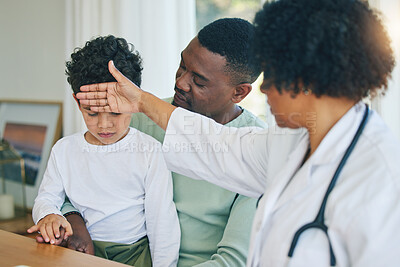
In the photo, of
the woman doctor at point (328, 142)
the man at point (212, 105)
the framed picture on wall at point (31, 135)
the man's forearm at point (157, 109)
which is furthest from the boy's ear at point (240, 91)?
the framed picture on wall at point (31, 135)

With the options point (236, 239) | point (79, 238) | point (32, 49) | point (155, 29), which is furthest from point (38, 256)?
point (32, 49)

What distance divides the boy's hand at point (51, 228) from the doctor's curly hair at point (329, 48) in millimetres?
791

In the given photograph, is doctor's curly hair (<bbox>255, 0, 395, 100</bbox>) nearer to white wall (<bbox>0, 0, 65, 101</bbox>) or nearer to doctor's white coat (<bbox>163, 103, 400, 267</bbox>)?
doctor's white coat (<bbox>163, 103, 400, 267</bbox>)

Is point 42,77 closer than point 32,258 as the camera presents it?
No

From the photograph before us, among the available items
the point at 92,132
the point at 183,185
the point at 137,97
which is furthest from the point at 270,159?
the point at 92,132

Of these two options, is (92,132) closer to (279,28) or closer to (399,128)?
(279,28)

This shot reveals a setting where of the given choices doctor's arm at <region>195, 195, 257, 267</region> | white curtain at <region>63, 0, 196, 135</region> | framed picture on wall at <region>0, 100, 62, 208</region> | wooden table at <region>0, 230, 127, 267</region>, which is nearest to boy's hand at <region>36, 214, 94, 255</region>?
wooden table at <region>0, 230, 127, 267</region>

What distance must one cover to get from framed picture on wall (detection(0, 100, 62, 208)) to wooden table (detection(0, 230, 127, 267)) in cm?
217

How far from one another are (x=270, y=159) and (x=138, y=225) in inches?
26.3

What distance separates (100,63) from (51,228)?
0.59 m

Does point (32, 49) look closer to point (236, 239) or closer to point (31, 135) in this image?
→ point (31, 135)

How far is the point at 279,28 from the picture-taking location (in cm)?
94

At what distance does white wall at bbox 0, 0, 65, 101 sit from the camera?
3455mm

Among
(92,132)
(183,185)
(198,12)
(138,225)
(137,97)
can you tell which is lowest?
(138,225)
